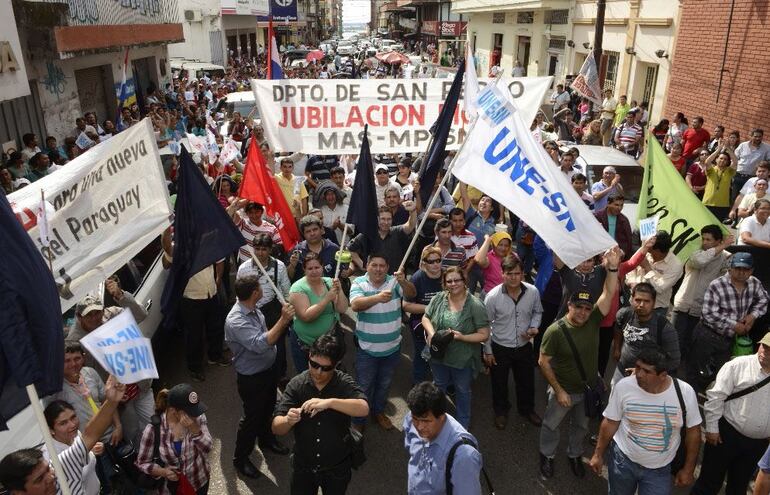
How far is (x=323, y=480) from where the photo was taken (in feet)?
12.0

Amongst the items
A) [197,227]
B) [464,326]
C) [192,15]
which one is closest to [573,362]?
[464,326]

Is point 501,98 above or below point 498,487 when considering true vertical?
above

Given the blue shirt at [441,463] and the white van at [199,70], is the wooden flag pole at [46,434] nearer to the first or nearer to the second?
the blue shirt at [441,463]

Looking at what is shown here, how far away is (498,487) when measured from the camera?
15.3ft

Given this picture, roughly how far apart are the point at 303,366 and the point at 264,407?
2.18 feet

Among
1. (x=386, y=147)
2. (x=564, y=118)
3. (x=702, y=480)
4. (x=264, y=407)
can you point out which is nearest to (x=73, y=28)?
(x=386, y=147)

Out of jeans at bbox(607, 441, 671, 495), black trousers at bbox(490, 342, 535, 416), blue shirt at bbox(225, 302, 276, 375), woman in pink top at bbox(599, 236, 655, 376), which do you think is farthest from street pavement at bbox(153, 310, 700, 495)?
blue shirt at bbox(225, 302, 276, 375)

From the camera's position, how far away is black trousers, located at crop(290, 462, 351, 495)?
3.61 metres

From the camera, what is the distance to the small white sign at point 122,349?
3.33 meters

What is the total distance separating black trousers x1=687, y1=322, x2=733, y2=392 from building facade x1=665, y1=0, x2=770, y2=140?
9169 millimetres

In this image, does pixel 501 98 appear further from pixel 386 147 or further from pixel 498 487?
pixel 498 487

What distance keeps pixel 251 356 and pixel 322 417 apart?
1185mm

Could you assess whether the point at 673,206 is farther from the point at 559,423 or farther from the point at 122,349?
the point at 122,349

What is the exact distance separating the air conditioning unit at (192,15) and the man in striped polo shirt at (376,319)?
34211mm
